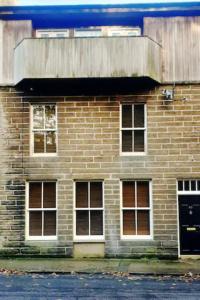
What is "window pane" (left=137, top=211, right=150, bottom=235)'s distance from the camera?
18817 millimetres

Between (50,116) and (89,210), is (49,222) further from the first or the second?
(50,116)

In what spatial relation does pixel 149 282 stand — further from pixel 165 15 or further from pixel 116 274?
pixel 165 15

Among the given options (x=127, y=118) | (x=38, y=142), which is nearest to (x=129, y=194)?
(x=127, y=118)

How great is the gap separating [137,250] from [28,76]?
25.9 feet

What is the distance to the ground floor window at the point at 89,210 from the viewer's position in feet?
62.0

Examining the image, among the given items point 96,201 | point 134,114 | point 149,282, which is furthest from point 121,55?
point 149,282

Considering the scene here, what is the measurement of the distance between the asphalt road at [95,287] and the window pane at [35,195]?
4.38 m

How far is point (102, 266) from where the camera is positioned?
1672 cm

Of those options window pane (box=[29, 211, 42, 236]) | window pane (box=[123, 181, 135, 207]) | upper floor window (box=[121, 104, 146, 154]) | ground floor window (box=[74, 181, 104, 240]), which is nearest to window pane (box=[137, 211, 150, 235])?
window pane (box=[123, 181, 135, 207])

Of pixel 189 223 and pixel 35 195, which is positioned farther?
pixel 35 195

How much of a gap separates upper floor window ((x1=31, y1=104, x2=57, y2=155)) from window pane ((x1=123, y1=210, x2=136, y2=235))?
3.90 m

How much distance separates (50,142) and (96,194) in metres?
2.81

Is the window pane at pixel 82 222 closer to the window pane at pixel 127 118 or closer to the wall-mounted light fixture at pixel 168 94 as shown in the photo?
the window pane at pixel 127 118

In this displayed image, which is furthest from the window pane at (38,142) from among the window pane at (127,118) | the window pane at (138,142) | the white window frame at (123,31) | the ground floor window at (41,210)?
the white window frame at (123,31)
